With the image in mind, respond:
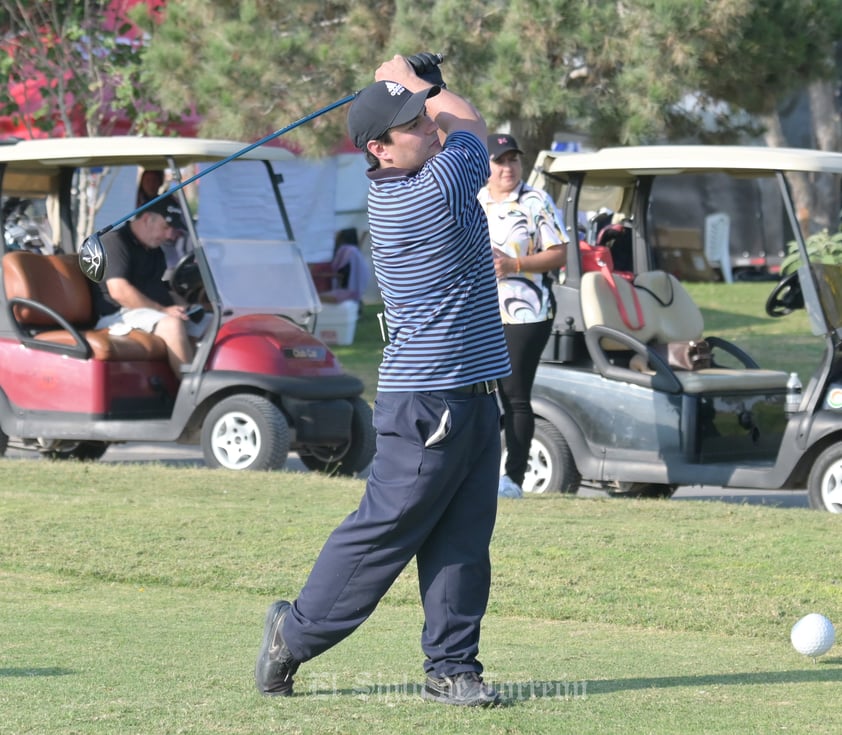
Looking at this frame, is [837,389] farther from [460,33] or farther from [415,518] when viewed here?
[460,33]

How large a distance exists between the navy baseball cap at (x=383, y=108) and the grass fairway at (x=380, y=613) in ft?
4.61

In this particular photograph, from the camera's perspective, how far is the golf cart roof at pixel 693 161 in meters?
8.00

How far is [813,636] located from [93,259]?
2.42 meters

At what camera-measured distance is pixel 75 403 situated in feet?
30.6

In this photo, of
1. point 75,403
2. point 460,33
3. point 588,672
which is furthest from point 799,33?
point 588,672

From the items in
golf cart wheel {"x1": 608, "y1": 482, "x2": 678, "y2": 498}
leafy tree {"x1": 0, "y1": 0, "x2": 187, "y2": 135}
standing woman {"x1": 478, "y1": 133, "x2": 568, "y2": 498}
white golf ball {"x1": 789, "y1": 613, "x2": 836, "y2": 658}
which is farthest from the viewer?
leafy tree {"x1": 0, "y1": 0, "x2": 187, "y2": 135}

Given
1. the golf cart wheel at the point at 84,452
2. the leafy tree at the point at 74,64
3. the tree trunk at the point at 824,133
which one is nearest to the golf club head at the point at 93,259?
the golf cart wheel at the point at 84,452

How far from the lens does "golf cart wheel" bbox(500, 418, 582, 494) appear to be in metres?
8.55

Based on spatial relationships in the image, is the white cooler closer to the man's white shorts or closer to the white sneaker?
the man's white shorts

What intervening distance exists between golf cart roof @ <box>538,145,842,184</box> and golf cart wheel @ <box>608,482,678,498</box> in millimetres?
1721

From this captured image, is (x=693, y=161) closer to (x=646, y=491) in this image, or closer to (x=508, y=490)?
(x=646, y=491)

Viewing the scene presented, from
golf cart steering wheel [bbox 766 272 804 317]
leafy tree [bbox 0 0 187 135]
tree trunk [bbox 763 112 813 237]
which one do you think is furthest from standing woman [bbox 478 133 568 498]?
tree trunk [bbox 763 112 813 237]

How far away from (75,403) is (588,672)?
18.0 ft

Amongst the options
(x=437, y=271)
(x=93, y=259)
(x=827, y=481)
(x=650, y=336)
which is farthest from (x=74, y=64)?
(x=437, y=271)
